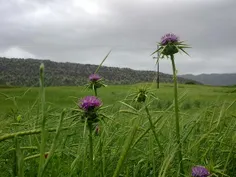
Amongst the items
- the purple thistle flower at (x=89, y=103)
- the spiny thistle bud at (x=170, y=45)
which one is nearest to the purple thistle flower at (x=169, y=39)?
the spiny thistle bud at (x=170, y=45)

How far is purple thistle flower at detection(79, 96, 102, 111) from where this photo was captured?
184 centimetres

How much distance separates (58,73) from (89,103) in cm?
10773

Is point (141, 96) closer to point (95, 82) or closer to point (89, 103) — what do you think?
point (95, 82)

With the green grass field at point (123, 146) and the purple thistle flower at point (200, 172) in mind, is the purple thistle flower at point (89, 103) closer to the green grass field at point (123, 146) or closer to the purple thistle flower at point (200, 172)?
the green grass field at point (123, 146)

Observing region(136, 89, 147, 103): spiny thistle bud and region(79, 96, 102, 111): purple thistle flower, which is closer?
region(79, 96, 102, 111): purple thistle flower

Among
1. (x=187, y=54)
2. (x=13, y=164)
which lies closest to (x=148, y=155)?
(x=187, y=54)

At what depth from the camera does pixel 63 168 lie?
2.74 meters

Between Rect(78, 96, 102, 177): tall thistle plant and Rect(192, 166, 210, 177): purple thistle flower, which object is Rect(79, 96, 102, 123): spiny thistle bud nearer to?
Rect(78, 96, 102, 177): tall thistle plant

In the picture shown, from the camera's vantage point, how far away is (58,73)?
355 ft

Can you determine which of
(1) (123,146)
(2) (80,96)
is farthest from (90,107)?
(2) (80,96)

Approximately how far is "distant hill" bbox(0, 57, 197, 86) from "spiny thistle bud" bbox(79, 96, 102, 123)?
3249 inches

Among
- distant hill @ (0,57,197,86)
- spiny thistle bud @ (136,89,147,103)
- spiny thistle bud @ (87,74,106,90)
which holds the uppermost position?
spiny thistle bud @ (87,74,106,90)

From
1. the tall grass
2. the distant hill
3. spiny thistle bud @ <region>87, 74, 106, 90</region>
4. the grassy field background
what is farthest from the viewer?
the distant hill

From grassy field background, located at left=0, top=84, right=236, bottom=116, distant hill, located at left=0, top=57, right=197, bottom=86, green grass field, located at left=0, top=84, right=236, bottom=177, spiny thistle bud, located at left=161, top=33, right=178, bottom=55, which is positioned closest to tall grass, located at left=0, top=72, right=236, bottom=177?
green grass field, located at left=0, top=84, right=236, bottom=177
